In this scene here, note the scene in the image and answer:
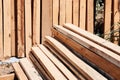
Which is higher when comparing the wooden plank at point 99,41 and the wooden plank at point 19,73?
the wooden plank at point 99,41

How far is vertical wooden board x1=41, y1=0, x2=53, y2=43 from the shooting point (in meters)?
5.18

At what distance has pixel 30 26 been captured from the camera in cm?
516

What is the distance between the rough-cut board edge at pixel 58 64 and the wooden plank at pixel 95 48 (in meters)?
0.38

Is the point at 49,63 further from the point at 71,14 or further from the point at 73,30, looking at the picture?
the point at 71,14

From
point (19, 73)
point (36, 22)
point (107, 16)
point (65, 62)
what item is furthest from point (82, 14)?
point (19, 73)

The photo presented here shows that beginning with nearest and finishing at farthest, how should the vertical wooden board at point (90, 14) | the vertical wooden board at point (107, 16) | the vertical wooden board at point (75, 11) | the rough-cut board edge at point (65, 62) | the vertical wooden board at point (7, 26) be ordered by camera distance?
the rough-cut board edge at point (65, 62), the vertical wooden board at point (7, 26), the vertical wooden board at point (75, 11), the vertical wooden board at point (90, 14), the vertical wooden board at point (107, 16)

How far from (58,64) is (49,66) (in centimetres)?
12

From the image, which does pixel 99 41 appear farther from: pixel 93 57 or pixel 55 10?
pixel 55 10

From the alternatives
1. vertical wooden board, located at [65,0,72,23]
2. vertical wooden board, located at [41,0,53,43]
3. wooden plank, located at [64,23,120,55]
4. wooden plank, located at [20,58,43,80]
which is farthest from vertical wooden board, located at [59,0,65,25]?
wooden plank, located at [20,58,43,80]

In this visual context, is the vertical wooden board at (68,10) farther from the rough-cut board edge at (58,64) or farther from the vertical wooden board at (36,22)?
the rough-cut board edge at (58,64)

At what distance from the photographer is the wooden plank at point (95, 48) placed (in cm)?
314

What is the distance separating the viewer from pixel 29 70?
13.2 feet

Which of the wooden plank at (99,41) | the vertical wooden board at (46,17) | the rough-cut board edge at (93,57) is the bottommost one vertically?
the rough-cut board edge at (93,57)

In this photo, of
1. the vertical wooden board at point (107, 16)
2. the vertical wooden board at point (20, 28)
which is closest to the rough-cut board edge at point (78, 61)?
the vertical wooden board at point (20, 28)
